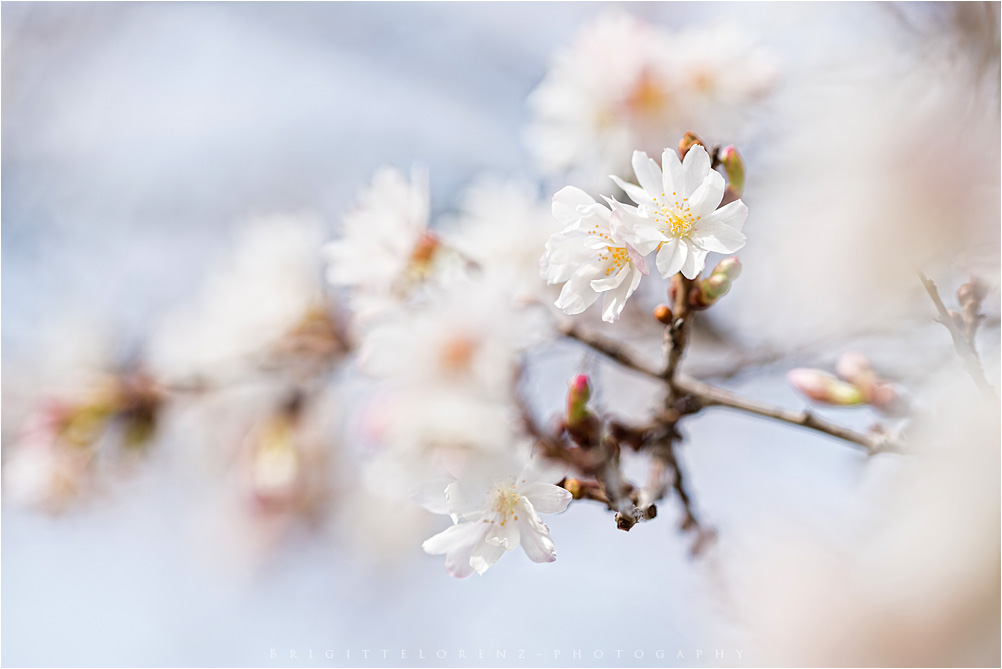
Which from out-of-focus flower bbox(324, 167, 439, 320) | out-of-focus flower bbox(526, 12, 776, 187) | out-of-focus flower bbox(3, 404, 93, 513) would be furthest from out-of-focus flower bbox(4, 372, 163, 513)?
out-of-focus flower bbox(526, 12, 776, 187)

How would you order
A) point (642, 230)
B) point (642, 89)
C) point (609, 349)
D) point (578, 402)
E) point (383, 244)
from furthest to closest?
point (642, 89) < point (383, 244) < point (609, 349) < point (578, 402) < point (642, 230)

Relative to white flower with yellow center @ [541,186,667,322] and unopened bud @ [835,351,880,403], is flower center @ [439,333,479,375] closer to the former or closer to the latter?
white flower with yellow center @ [541,186,667,322]

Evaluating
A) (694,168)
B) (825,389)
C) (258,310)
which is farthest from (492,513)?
(258,310)

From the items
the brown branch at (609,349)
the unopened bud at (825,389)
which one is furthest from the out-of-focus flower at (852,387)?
the brown branch at (609,349)

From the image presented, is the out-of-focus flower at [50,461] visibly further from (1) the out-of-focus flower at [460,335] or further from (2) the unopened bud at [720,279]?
(2) the unopened bud at [720,279]

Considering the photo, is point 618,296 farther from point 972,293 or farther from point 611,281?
point 972,293
